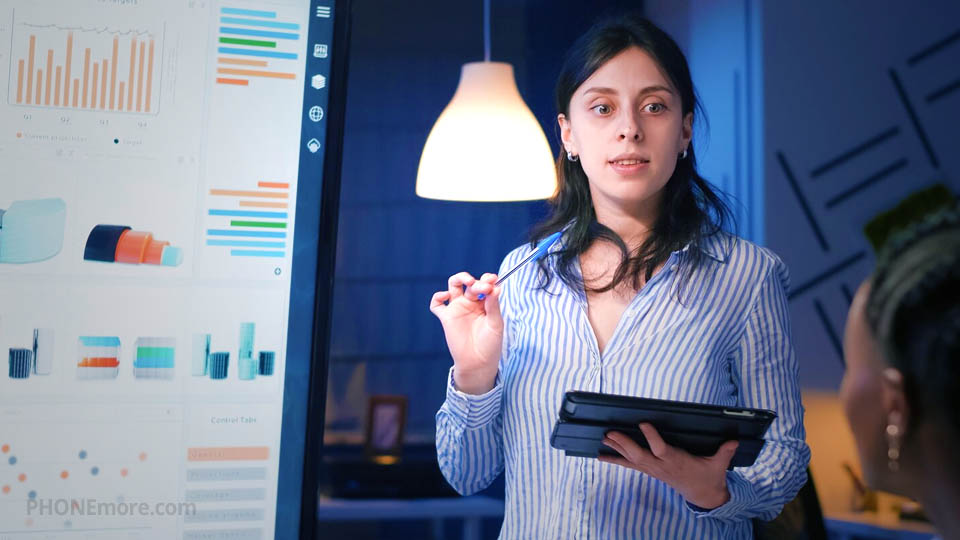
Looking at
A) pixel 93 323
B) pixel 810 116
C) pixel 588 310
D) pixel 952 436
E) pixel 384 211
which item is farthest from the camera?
pixel 384 211

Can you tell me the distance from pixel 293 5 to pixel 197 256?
1.11ft

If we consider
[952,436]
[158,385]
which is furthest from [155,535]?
[952,436]

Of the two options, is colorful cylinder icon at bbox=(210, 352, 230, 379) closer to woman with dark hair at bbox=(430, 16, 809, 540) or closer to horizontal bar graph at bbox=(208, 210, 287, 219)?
horizontal bar graph at bbox=(208, 210, 287, 219)

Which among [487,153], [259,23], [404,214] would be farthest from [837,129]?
[259,23]

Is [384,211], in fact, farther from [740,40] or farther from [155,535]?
[155,535]

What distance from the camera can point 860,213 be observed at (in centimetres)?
332

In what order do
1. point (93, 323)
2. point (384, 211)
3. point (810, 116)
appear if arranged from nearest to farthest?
point (93, 323)
point (810, 116)
point (384, 211)

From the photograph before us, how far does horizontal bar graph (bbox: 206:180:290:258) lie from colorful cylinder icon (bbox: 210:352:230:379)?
0.12 meters

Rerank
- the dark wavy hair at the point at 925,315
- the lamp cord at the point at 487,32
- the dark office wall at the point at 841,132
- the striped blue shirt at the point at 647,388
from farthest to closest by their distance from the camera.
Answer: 1. the dark office wall at the point at 841,132
2. the lamp cord at the point at 487,32
3. the striped blue shirt at the point at 647,388
4. the dark wavy hair at the point at 925,315

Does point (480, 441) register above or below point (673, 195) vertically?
below

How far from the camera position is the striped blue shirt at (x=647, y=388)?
1.25m

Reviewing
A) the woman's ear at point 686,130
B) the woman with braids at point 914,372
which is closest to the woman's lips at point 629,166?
the woman's ear at point 686,130

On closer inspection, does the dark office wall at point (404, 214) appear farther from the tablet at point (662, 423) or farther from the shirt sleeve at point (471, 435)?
the tablet at point (662, 423)

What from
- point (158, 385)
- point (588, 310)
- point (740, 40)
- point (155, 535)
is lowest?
point (155, 535)
